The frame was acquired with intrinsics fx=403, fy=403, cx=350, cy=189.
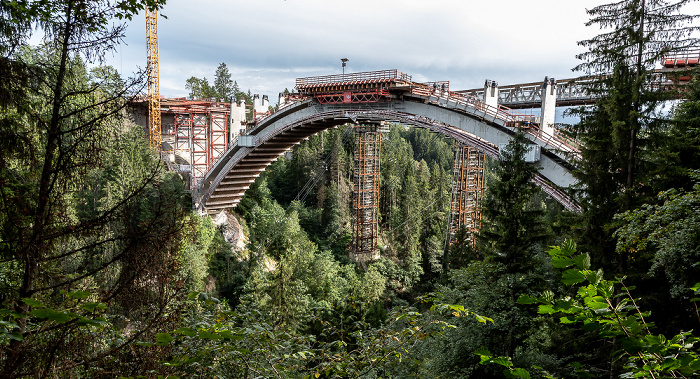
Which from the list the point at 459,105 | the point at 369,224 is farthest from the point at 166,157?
the point at 459,105

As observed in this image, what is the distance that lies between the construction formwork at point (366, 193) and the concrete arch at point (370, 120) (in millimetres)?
1737

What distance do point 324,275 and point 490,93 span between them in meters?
15.7

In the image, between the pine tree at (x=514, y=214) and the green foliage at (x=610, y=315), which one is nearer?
the green foliage at (x=610, y=315)

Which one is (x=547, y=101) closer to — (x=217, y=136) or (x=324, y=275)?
(x=324, y=275)

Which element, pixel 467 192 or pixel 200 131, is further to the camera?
pixel 200 131

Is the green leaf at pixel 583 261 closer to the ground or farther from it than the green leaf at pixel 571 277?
farther from it

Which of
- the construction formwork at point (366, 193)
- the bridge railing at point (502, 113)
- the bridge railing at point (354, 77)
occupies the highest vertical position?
the bridge railing at point (354, 77)

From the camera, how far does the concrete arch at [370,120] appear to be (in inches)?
691

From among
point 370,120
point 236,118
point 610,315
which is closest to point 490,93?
point 370,120

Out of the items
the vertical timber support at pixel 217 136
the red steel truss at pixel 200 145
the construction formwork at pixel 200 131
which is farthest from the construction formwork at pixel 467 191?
the red steel truss at pixel 200 145

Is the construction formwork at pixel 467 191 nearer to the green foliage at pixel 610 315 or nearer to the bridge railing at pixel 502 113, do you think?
the bridge railing at pixel 502 113

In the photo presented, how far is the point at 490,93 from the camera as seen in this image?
20938 mm

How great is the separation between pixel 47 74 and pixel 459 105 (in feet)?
63.9

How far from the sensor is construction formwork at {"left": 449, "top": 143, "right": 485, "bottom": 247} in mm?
26359
